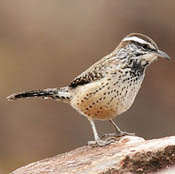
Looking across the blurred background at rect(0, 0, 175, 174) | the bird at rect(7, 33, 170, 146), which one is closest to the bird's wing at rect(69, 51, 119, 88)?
the bird at rect(7, 33, 170, 146)

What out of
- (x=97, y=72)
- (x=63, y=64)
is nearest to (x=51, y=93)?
(x=97, y=72)

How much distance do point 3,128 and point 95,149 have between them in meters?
5.67

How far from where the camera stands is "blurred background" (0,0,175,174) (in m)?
11.5

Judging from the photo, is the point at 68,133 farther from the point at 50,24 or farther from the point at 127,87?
the point at 127,87

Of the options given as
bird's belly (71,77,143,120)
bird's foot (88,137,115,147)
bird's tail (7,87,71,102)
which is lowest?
bird's foot (88,137,115,147)

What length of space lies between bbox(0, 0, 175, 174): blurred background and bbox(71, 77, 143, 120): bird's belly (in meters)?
4.18

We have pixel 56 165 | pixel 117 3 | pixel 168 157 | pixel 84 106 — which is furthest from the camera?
pixel 117 3

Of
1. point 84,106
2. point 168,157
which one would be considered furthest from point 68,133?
point 168,157

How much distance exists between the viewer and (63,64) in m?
12.4

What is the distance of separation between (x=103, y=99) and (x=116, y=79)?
22 centimetres

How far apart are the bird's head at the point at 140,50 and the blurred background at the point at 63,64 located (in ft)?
14.3

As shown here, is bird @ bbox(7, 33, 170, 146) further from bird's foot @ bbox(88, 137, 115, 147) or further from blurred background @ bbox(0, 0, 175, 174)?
blurred background @ bbox(0, 0, 175, 174)

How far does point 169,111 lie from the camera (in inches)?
467

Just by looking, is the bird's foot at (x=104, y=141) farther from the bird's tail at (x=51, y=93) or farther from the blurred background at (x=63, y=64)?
the blurred background at (x=63, y=64)
